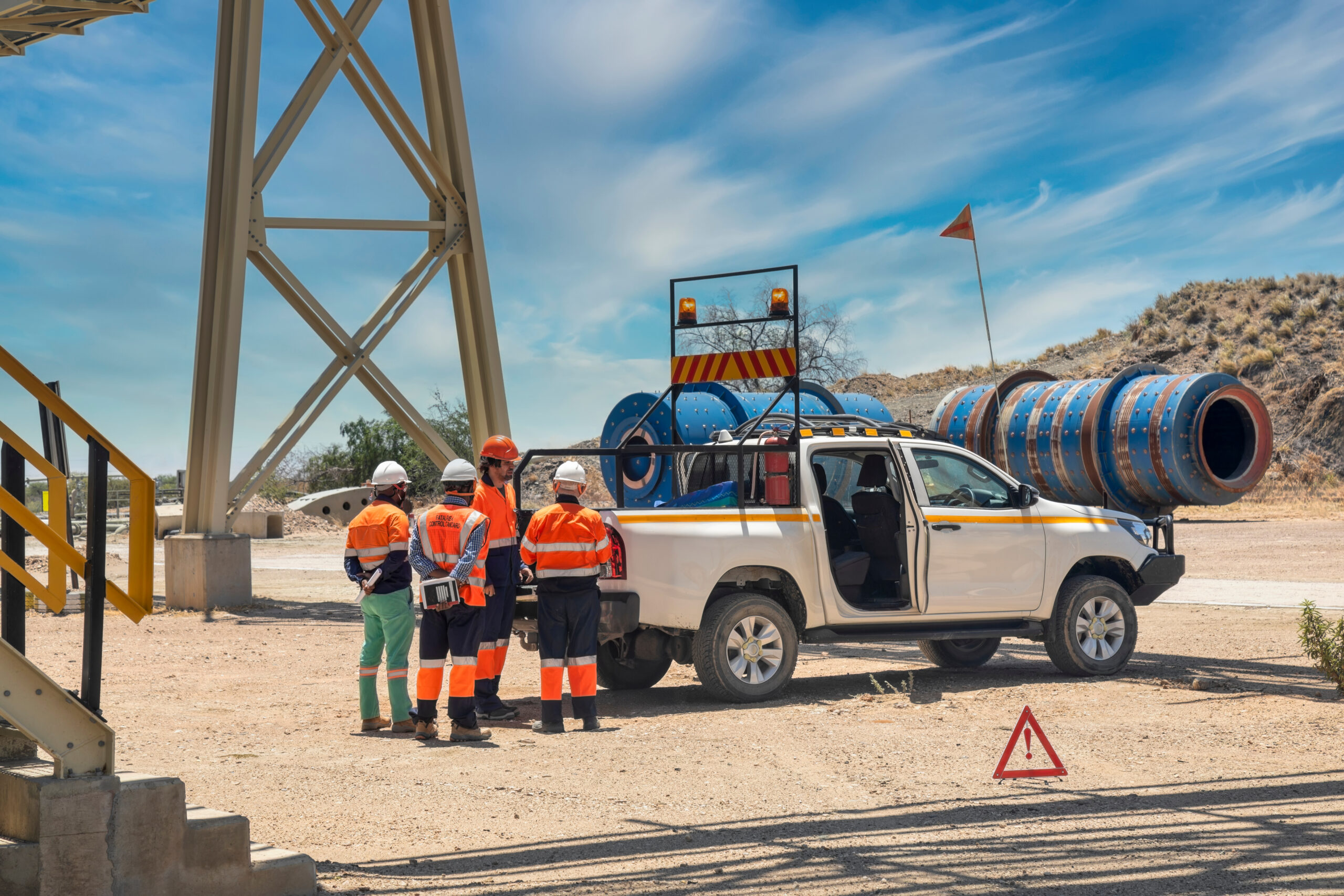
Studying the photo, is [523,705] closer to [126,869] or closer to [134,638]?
[126,869]

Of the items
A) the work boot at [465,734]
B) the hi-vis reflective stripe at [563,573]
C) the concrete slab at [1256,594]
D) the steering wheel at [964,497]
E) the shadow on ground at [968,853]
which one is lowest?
the shadow on ground at [968,853]

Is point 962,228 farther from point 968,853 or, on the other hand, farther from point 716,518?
point 968,853

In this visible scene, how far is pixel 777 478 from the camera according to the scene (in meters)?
9.94

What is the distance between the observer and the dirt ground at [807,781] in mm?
5320

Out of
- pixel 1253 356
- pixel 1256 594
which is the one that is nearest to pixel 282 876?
pixel 1256 594

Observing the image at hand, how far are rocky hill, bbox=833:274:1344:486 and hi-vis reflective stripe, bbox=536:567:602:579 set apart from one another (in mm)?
35851

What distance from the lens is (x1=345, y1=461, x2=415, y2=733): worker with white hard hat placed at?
8.80 metres

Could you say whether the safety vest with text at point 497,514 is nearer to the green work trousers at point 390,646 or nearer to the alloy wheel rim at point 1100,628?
the green work trousers at point 390,646

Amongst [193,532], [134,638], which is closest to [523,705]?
[134,638]

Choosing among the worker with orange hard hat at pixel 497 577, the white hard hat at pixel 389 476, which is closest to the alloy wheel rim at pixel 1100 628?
the worker with orange hard hat at pixel 497 577

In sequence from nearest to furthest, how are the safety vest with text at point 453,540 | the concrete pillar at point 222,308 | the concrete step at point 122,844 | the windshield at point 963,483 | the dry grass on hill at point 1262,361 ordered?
the concrete step at point 122,844, the safety vest with text at point 453,540, the windshield at point 963,483, the concrete pillar at point 222,308, the dry grass on hill at point 1262,361

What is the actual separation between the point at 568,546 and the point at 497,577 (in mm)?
699

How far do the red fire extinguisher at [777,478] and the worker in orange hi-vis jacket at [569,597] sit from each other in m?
1.65

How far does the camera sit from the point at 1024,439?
2948 cm
